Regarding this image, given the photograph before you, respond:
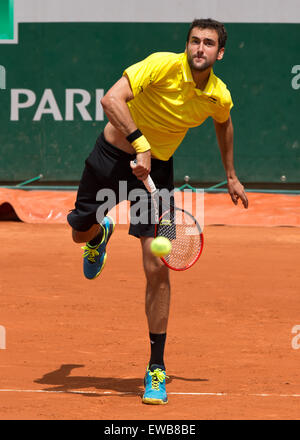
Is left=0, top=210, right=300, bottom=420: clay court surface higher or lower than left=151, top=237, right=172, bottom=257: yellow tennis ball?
lower

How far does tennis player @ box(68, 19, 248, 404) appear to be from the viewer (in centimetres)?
456

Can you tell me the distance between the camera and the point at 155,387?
4.53 meters

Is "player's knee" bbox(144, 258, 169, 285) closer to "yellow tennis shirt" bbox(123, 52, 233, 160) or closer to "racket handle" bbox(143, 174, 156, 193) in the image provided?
"racket handle" bbox(143, 174, 156, 193)

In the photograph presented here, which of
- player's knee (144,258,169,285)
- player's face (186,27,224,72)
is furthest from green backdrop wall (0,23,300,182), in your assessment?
player's knee (144,258,169,285)

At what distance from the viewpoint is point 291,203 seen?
1109 cm

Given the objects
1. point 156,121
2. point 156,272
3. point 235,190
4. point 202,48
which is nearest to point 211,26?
point 202,48

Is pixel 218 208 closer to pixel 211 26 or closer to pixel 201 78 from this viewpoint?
pixel 201 78

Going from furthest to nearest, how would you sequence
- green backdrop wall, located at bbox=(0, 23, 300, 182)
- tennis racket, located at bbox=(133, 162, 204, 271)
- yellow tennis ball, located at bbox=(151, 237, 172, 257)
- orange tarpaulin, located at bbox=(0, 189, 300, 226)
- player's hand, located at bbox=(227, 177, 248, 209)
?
green backdrop wall, located at bbox=(0, 23, 300, 182)
orange tarpaulin, located at bbox=(0, 189, 300, 226)
player's hand, located at bbox=(227, 177, 248, 209)
tennis racket, located at bbox=(133, 162, 204, 271)
yellow tennis ball, located at bbox=(151, 237, 172, 257)

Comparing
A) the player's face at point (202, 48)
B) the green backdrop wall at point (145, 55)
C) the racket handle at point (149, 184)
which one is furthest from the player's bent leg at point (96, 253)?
the green backdrop wall at point (145, 55)

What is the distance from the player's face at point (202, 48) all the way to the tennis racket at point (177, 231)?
2.09 ft

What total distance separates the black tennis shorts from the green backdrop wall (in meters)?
6.59

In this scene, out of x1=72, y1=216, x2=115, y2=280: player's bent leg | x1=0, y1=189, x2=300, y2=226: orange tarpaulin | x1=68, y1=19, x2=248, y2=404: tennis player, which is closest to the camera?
x1=68, y1=19, x2=248, y2=404: tennis player
